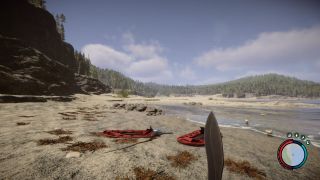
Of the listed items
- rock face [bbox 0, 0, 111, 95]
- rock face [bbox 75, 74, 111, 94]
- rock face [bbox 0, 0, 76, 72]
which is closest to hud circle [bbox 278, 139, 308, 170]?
rock face [bbox 0, 0, 111, 95]

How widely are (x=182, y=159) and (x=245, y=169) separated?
8.73 ft

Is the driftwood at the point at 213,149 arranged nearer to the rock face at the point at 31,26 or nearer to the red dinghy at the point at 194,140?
the red dinghy at the point at 194,140

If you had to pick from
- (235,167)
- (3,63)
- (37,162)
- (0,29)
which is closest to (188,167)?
(235,167)

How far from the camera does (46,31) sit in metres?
64.4

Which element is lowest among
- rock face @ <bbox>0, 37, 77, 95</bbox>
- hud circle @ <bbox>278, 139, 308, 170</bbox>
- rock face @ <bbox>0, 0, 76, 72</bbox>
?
hud circle @ <bbox>278, 139, 308, 170</bbox>

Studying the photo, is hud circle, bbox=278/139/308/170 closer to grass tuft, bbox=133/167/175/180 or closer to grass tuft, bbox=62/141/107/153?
grass tuft, bbox=133/167/175/180

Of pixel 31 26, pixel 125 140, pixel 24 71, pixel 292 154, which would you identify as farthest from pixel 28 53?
pixel 292 154

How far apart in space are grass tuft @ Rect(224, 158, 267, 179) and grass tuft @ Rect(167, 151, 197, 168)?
5.28 feet

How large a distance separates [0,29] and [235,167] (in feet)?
201

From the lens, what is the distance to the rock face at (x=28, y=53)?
34.6 metres

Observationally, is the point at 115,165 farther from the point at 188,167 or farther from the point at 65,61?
the point at 65,61

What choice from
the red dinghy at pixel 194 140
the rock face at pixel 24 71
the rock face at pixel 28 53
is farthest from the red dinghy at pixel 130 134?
the rock face at pixel 24 71

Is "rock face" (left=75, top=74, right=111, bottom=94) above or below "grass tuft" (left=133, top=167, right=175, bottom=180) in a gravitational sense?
above

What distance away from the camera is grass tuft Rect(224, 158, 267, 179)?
6.93 m
